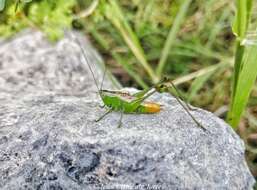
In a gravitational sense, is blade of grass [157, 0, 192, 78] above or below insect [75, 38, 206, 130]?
below

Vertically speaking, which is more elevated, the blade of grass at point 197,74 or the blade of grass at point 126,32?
the blade of grass at point 126,32

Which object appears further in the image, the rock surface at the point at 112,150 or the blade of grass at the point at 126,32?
the blade of grass at the point at 126,32

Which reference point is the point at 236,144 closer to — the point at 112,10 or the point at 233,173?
the point at 233,173

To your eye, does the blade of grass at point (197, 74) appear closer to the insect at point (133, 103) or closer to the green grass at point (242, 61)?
the green grass at point (242, 61)

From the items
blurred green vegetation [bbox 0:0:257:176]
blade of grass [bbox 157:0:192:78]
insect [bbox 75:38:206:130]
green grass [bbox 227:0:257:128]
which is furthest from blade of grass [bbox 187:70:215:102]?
insect [bbox 75:38:206:130]

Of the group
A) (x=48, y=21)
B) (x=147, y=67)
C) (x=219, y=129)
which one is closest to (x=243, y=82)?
(x=219, y=129)

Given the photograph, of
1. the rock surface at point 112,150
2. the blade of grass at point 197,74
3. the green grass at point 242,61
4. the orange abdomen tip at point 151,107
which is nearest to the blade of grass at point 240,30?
the green grass at point 242,61

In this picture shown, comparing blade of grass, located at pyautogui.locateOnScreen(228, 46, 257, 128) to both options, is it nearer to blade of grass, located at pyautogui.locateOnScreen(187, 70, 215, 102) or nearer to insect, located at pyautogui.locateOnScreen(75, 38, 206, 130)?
insect, located at pyautogui.locateOnScreen(75, 38, 206, 130)
